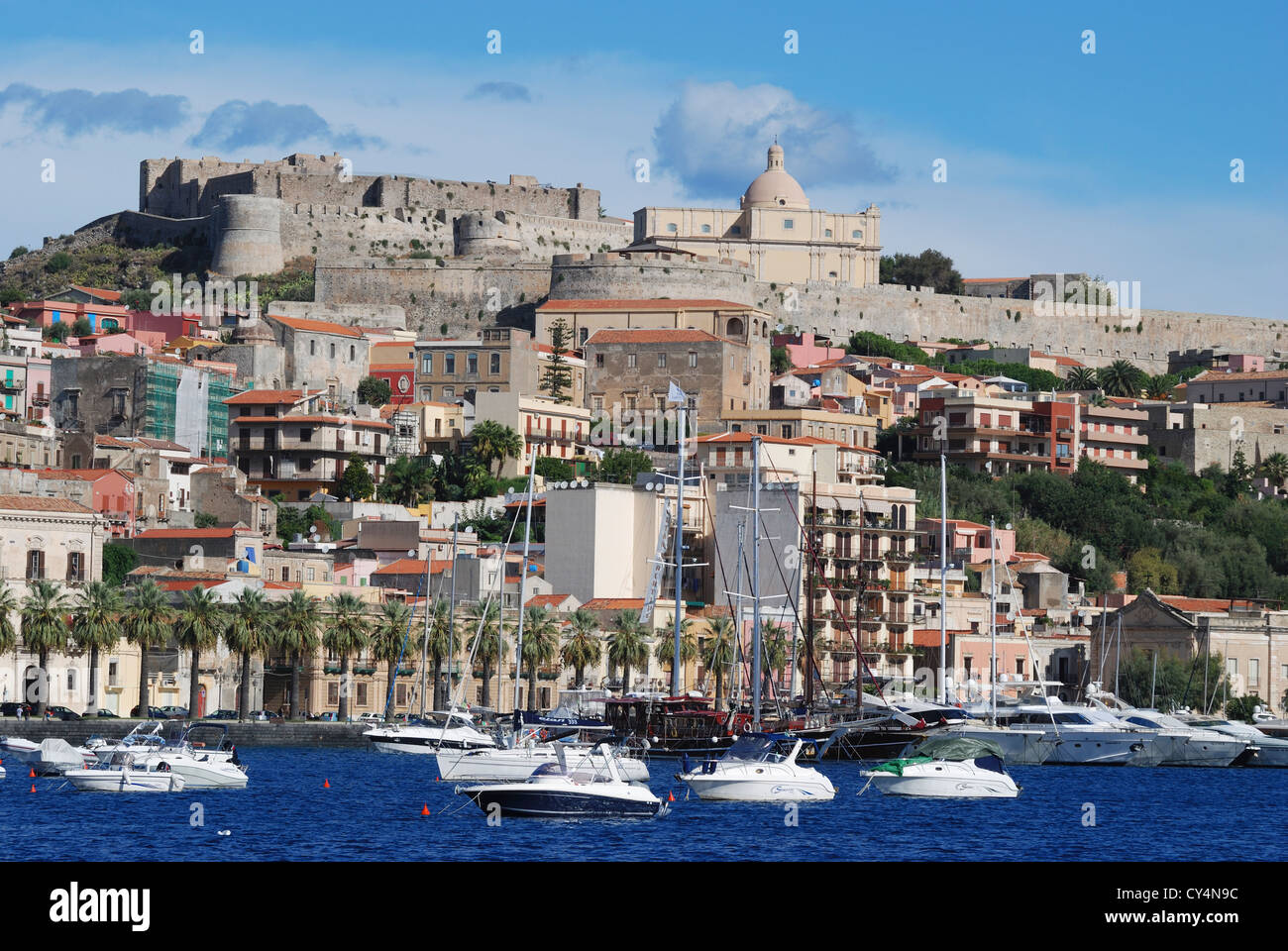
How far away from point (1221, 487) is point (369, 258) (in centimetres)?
5140

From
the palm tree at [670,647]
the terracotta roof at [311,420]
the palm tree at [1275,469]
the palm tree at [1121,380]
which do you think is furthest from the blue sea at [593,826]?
the palm tree at [1121,380]

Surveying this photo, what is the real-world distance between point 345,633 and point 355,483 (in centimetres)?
3058

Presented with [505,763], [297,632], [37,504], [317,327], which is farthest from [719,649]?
[317,327]

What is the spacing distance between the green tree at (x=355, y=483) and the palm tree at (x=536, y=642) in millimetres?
26106

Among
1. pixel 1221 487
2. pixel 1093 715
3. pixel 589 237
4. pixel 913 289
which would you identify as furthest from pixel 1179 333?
pixel 1093 715

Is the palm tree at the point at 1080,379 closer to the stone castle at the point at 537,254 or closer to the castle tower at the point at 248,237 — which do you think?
the stone castle at the point at 537,254

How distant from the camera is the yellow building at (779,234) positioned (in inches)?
5113

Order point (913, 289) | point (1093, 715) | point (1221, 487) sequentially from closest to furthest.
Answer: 1. point (1093, 715)
2. point (1221, 487)
3. point (913, 289)

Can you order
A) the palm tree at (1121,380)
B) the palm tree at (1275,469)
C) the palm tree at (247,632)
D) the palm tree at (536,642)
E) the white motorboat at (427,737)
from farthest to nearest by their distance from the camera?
the palm tree at (1121,380) < the palm tree at (1275,469) < the palm tree at (536,642) < the palm tree at (247,632) < the white motorboat at (427,737)

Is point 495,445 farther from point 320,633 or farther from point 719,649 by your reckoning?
point 320,633

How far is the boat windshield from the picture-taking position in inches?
1662

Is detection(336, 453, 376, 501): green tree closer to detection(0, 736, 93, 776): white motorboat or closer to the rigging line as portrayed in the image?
the rigging line

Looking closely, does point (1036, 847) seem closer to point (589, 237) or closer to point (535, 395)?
point (535, 395)
